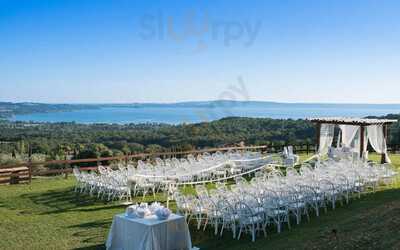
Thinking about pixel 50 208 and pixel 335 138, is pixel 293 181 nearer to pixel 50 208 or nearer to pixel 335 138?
pixel 50 208

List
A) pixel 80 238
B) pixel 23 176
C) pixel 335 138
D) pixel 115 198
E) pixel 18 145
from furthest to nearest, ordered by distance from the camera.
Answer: pixel 18 145
pixel 335 138
pixel 23 176
pixel 115 198
pixel 80 238

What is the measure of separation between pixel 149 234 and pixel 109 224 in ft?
9.87

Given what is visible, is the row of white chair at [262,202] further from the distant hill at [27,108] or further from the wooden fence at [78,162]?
the distant hill at [27,108]

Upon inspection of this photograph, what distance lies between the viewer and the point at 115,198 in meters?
12.8

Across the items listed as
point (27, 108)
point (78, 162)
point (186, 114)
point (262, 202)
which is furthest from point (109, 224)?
point (27, 108)

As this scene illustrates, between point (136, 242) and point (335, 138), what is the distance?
18.9m

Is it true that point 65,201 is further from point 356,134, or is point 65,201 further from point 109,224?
point 356,134

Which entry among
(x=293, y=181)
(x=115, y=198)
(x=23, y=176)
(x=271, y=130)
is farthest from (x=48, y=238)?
(x=271, y=130)

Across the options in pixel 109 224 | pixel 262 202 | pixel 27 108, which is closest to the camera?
pixel 262 202

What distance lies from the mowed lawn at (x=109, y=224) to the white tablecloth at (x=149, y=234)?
54 cm

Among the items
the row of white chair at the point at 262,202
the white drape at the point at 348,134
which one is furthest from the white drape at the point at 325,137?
the row of white chair at the point at 262,202

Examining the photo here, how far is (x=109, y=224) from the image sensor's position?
9586mm

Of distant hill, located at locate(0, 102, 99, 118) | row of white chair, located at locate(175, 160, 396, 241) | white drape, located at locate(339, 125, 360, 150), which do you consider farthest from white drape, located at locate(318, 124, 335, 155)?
distant hill, located at locate(0, 102, 99, 118)

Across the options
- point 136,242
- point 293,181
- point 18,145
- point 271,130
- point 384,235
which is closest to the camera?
point 384,235
